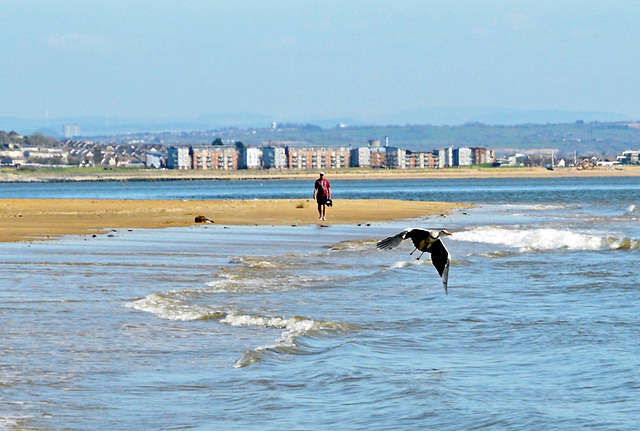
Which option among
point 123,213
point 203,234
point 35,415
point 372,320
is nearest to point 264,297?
point 372,320

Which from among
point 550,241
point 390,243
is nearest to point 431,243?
point 390,243

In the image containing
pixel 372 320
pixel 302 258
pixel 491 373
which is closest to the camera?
pixel 491 373

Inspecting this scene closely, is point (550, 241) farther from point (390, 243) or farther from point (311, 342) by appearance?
point (390, 243)

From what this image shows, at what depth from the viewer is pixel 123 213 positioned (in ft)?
106

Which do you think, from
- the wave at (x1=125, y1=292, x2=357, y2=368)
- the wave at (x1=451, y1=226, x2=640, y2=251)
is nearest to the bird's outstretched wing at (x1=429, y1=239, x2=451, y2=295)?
the wave at (x1=125, y1=292, x2=357, y2=368)

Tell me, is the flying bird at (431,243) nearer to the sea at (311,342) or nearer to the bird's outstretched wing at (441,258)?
the bird's outstretched wing at (441,258)

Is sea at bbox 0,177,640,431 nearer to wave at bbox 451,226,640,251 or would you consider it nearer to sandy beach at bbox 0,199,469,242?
wave at bbox 451,226,640,251

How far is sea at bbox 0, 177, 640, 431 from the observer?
7348 mm

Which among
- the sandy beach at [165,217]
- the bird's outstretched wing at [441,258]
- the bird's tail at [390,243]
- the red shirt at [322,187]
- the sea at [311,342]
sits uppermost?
the bird's tail at [390,243]

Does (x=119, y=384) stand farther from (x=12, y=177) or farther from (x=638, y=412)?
(x=12, y=177)

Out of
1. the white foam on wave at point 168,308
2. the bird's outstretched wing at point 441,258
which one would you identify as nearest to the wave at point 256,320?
the white foam on wave at point 168,308

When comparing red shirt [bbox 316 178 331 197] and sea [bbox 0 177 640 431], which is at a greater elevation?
red shirt [bbox 316 178 331 197]

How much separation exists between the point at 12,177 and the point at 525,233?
573ft

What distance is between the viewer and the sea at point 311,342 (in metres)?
7.35
